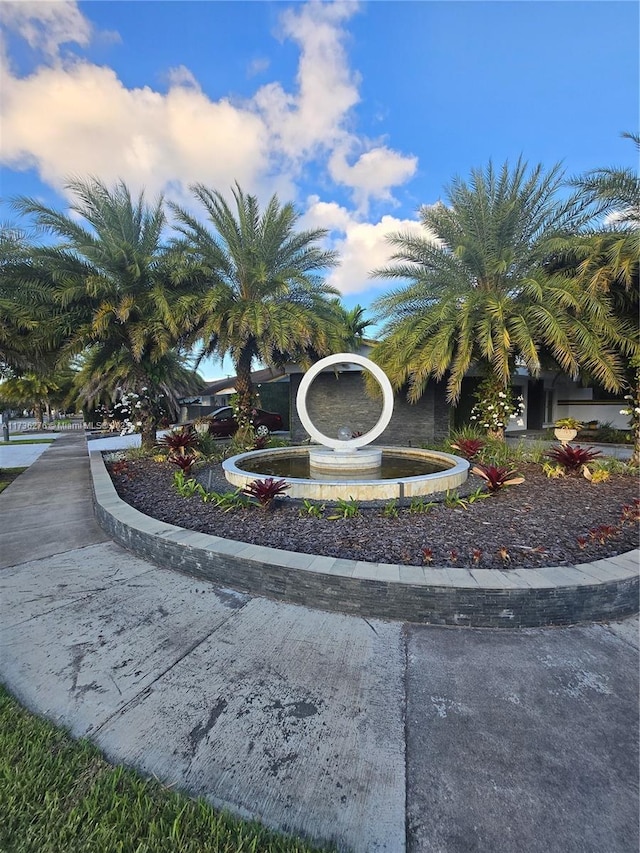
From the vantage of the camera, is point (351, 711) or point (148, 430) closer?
point (351, 711)

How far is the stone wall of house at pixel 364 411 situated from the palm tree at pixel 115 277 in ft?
19.2

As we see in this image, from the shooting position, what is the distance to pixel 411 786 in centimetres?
193

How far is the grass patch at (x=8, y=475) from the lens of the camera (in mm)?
9668

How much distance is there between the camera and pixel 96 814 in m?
1.73

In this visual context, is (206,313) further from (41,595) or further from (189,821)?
(189,821)

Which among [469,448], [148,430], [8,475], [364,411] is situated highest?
[364,411]

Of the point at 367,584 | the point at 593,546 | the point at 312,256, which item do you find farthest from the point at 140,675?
the point at 312,256

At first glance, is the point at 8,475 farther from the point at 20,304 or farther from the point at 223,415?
the point at 223,415

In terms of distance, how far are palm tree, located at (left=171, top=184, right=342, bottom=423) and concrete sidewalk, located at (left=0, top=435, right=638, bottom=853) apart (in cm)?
874

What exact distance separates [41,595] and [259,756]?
2.95 m

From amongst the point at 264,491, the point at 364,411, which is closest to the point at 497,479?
the point at 264,491

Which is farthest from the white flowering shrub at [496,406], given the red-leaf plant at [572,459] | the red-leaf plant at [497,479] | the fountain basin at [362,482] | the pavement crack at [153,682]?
the pavement crack at [153,682]

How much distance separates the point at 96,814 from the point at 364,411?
14511 mm

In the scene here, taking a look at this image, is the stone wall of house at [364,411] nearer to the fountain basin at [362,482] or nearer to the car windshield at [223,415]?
the car windshield at [223,415]
